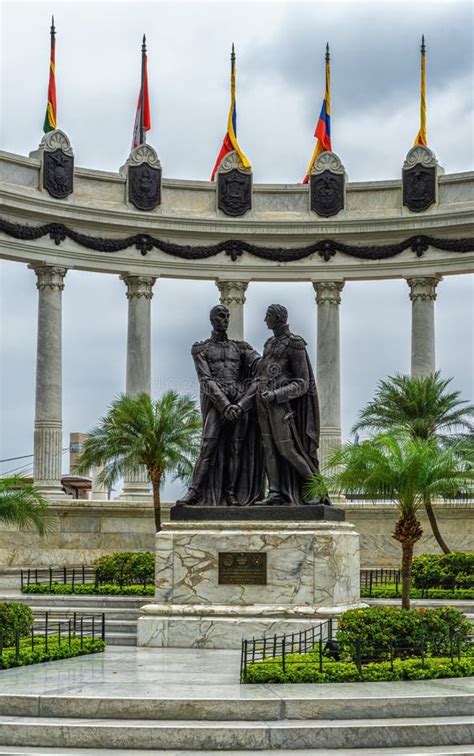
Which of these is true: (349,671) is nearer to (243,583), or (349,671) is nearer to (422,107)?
(243,583)

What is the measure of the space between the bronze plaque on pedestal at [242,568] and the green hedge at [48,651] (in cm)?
301

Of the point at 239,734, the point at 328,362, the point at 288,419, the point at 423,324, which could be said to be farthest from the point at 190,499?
the point at 423,324

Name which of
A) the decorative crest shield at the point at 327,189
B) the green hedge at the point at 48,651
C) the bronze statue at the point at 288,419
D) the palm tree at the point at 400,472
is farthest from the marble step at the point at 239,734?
the decorative crest shield at the point at 327,189

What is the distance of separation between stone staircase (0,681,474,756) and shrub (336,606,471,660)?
2.86m

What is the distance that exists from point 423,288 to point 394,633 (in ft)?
119

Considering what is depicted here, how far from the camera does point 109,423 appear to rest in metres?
49.0

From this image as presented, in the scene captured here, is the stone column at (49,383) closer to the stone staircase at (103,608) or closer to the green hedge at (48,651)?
the stone staircase at (103,608)

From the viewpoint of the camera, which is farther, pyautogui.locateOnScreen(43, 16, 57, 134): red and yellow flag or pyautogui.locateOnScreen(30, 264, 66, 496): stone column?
pyautogui.locateOnScreen(43, 16, 57, 134): red and yellow flag

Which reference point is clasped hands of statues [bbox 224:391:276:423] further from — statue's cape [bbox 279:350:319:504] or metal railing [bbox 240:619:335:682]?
metal railing [bbox 240:619:335:682]

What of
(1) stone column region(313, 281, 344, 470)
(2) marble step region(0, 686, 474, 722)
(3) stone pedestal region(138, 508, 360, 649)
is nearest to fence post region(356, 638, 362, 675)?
(2) marble step region(0, 686, 474, 722)

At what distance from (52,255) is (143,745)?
3982cm

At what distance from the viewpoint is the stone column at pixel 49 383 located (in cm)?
5369

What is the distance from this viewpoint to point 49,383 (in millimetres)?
54281

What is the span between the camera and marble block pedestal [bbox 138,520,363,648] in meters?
25.4
